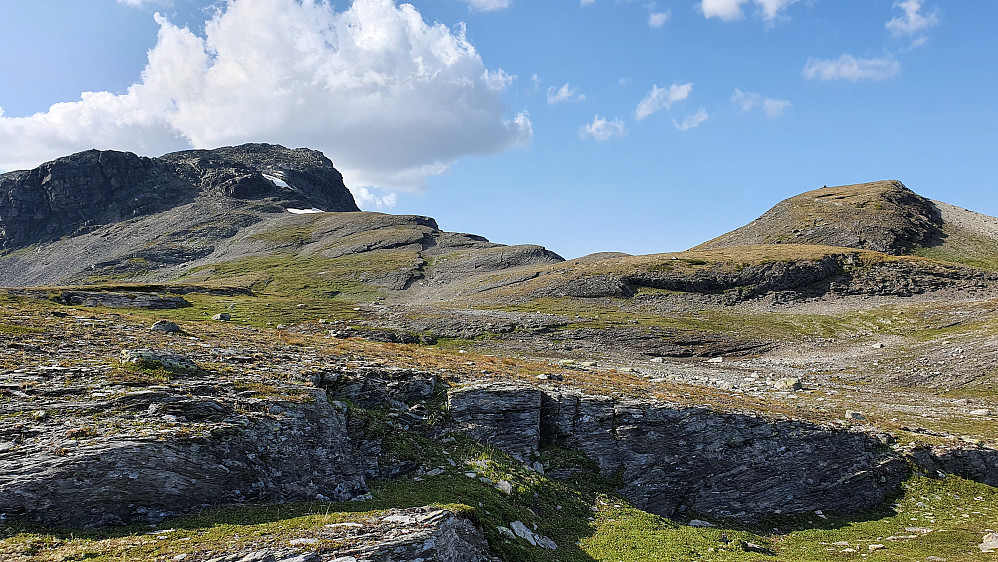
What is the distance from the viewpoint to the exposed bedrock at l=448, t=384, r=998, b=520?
20875mm

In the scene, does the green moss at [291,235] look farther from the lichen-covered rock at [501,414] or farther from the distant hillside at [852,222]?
the lichen-covered rock at [501,414]

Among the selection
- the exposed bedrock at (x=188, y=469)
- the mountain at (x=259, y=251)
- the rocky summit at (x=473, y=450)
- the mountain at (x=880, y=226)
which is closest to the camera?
the exposed bedrock at (x=188, y=469)

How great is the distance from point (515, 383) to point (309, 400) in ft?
33.2

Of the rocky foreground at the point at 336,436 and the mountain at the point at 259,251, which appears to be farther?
the mountain at the point at 259,251

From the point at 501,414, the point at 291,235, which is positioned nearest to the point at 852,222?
the point at 501,414

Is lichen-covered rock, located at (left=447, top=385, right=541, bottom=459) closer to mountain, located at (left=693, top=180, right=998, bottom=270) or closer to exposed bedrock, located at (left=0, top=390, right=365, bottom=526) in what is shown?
exposed bedrock, located at (left=0, top=390, right=365, bottom=526)

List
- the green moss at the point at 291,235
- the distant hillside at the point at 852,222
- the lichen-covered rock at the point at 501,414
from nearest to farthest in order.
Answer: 1. the lichen-covered rock at the point at 501,414
2. the distant hillside at the point at 852,222
3. the green moss at the point at 291,235

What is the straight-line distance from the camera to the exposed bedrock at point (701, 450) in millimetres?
20875

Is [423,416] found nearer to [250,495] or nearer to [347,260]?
[250,495]

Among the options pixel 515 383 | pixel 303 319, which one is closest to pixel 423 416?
pixel 515 383

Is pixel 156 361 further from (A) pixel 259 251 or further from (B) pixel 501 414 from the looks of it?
(A) pixel 259 251

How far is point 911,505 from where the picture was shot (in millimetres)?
20531

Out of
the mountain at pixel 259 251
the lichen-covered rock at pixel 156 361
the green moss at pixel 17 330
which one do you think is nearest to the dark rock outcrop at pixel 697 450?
the lichen-covered rock at pixel 156 361

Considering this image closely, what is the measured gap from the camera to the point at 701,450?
21875 millimetres
